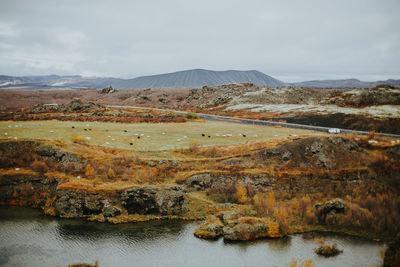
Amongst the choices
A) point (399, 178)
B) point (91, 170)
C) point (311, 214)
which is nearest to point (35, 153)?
point (91, 170)

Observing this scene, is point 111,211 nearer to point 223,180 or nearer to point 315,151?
point 223,180

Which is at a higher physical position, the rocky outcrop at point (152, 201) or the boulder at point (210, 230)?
the rocky outcrop at point (152, 201)

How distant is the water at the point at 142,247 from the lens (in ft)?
59.7

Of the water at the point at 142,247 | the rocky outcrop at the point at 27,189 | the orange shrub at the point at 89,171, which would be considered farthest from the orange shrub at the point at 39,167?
the water at the point at 142,247

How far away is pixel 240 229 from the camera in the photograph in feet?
68.5

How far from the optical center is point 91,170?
27922 mm

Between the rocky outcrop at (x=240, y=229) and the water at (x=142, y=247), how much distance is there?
500 millimetres

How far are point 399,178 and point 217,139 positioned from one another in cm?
2066

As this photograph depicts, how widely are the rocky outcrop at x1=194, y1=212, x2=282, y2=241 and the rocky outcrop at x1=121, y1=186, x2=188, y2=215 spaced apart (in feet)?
10.7

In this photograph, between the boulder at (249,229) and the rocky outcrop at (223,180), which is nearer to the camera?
the boulder at (249,229)

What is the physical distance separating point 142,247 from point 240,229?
7103 mm

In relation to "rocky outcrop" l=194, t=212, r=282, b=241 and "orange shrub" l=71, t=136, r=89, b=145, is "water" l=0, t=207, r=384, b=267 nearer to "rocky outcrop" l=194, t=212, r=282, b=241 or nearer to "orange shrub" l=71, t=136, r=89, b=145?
"rocky outcrop" l=194, t=212, r=282, b=241

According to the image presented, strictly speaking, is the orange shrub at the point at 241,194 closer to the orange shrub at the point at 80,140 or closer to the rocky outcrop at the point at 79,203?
the rocky outcrop at the point at 79,203

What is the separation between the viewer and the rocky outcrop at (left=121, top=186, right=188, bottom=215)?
2419 centimetres
